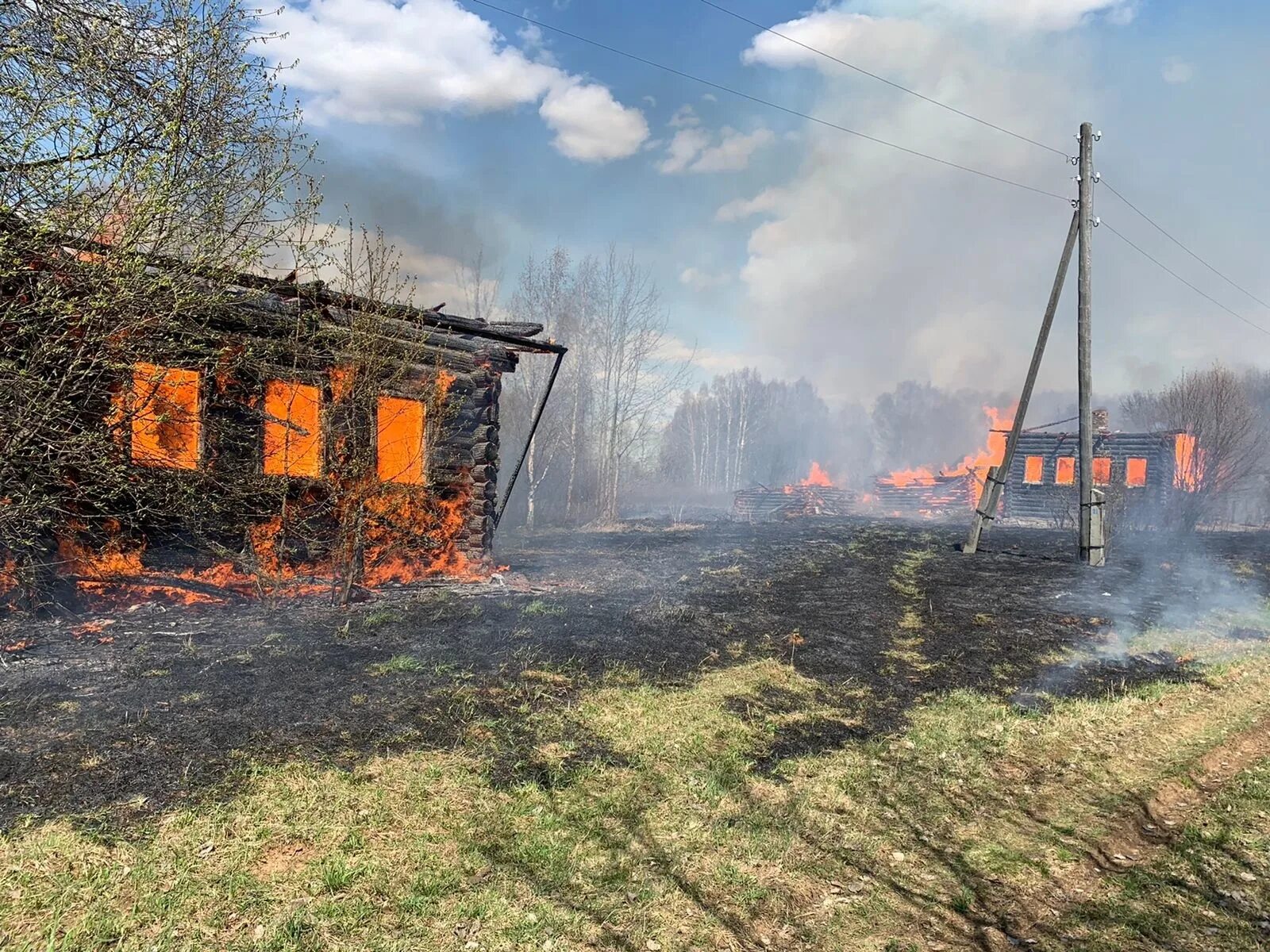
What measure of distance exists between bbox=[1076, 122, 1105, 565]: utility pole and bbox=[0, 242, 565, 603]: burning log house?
34.6ft

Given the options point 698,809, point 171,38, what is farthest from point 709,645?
point 171,38

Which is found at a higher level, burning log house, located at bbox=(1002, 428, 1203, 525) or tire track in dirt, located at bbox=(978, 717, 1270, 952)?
burning log house, located at bbox=(1002, 428, 1203, 525)

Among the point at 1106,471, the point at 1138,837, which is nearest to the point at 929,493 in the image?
the point at 1106,471

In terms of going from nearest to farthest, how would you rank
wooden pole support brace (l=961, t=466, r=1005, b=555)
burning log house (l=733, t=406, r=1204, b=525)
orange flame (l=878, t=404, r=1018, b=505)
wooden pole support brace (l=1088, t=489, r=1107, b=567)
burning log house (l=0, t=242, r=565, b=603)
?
burning log house (l=0, t=242, r=565, b=603) → wooden pole support brace (l=1088, t=489, r=1107, b=567) → wooden pole support brace (l=961, t=466, r=1005, b=555) → burning log house (l=733, t=406, r=1204, b=525) → orange flame (l=878, t=404, r=1018, b=505)

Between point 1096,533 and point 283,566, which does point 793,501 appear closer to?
point 1096,533

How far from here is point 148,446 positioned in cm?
946

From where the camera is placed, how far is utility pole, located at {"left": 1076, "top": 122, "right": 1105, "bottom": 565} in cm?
1256

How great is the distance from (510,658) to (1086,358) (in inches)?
446

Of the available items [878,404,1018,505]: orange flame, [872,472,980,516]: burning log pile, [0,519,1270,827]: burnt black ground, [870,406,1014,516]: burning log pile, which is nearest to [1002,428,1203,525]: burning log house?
[870,406,1014,516]: burning log pile

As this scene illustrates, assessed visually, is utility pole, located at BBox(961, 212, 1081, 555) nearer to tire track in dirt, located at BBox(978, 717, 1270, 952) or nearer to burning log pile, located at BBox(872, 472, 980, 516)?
tire track in dirt, located at BBox(978, 717, 1270, 952)

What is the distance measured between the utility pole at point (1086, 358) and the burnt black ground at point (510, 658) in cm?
105

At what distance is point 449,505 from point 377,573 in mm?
1845

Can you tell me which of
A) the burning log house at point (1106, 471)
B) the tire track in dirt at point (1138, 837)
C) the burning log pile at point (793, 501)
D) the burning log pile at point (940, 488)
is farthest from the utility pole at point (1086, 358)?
the burning log pile at point (940, 488)

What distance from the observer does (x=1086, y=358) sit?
12719 mm
